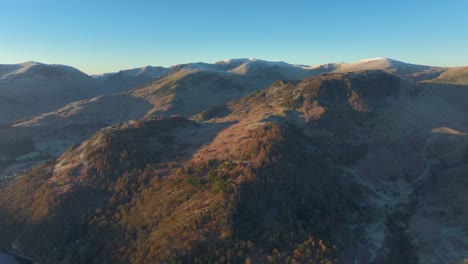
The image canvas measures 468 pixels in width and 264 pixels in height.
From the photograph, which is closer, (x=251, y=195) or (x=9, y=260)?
(x=251, y=195)

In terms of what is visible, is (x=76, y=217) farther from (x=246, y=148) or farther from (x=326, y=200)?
(x=326, y=200)

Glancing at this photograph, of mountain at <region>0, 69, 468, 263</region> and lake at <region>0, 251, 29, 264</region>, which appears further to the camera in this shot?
lake at <region>0, 251, 29, 264</region>

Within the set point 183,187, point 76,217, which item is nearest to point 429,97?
point 183,187

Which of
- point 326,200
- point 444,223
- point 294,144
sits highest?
point 294,144

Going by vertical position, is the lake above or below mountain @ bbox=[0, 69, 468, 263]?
below

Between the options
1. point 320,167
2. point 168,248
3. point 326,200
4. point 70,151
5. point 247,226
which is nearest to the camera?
point 168,248

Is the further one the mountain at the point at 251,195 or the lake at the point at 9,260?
the lake at the point at 9,260

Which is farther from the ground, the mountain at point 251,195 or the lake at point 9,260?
the mountain at point 251,195

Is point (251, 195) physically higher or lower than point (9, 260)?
higher
